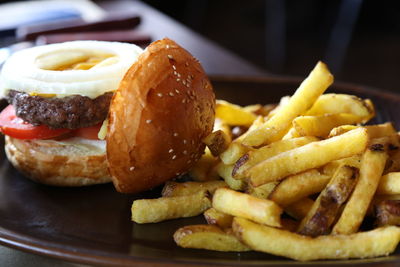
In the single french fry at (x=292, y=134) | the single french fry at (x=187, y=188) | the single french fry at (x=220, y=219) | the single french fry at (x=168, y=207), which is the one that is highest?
the single french fry at (x=292, y=134)

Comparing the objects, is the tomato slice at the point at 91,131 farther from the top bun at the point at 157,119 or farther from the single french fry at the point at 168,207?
the single french fry at the point at 168,207

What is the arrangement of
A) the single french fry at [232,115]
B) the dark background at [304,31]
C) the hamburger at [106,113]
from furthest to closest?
the dark background at [304,31]
the single french fry at [232,115]
the hamburger at [106,113]

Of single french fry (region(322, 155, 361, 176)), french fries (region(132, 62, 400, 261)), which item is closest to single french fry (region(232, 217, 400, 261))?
french fries (region(132, 62, 400, 261))

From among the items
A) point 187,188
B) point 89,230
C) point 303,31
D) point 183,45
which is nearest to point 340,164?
point 187,188

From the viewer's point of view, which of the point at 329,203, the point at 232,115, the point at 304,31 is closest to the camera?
the point at 329,203

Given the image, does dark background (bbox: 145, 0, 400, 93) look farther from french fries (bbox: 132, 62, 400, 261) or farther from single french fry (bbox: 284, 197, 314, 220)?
single french fry (bbox: 284, 197, 314, 220)

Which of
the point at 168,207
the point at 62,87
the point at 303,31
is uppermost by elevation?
the point at 62,87

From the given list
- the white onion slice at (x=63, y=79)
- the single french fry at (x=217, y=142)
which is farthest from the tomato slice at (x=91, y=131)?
the single french fry at (x=217, y=142)

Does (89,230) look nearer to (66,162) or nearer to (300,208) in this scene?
(66,162)
